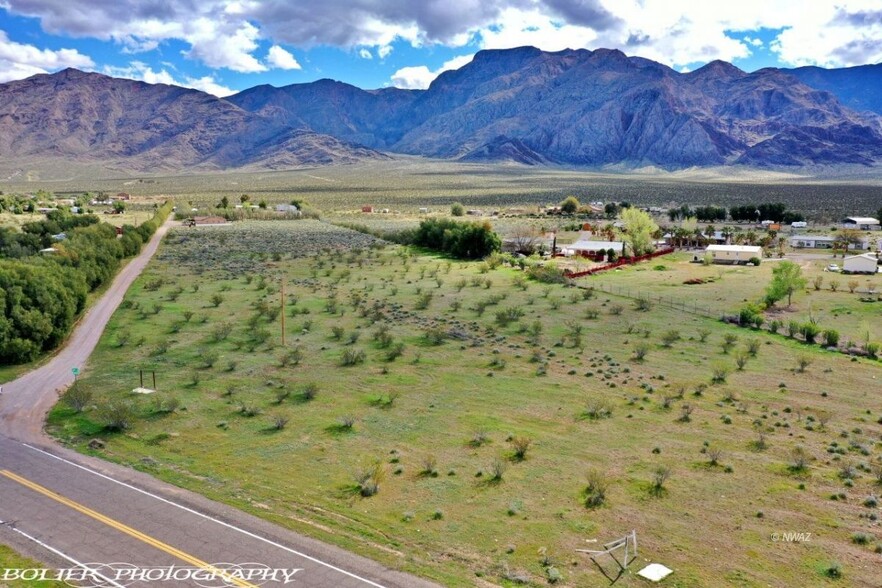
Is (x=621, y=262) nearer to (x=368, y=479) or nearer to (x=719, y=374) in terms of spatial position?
(x=719, y=374)

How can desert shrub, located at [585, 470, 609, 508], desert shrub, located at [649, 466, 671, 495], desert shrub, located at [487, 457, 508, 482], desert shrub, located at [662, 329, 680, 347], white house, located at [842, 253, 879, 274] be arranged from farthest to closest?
white house, located at [842, 253, 879, 274], desert shrub, located at [662, 329, 680, 347], desert shrub, located at [487, 457, 508, 482], desert shrub, located at [649, 466, 671, 495], desert shrub, located at [585, 470, 609, 508]

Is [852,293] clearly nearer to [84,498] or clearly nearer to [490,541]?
[490,541]

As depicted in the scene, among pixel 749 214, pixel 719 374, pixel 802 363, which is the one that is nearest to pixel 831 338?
pixel 802 363

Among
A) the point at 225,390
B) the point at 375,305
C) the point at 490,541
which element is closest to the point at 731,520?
the point at 490,541

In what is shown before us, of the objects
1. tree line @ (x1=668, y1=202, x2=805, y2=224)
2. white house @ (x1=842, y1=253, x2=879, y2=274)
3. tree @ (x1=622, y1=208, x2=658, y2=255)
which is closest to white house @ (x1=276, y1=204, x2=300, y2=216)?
tree @ (x1=622, y1=208, x2=658, y2=255)

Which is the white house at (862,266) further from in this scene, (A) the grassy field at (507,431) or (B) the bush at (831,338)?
(B) the bush at (831,338)

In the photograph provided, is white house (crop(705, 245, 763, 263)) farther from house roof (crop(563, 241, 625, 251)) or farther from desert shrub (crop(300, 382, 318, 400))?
desert shrub (crop(300, 382, 318, 400))
